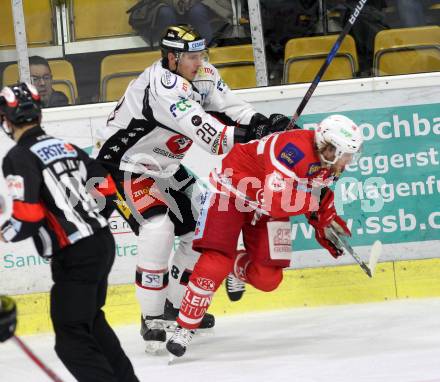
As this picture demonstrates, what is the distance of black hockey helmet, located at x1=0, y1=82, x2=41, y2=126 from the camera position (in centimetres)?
310

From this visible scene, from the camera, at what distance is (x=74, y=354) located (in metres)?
3.03

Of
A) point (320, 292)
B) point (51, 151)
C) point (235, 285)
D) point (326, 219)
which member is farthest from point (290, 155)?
point (320, 292)

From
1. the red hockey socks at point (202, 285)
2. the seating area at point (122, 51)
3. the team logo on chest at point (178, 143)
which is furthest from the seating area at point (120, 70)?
the red hockey socks at point (202, 285)

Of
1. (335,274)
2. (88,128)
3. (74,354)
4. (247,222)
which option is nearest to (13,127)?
(74,354)

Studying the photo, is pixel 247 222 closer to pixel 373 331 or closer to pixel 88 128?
pixel 373 331

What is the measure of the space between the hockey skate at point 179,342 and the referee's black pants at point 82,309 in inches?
37.0

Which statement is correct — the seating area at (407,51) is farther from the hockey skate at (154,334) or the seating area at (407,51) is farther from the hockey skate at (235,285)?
the hockey skate at (154,334)

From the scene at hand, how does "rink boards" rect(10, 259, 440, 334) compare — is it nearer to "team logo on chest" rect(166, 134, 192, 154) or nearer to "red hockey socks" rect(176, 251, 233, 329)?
"team logo on chest" rect(166, 134, 192, 154)

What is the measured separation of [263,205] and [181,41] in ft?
2.59

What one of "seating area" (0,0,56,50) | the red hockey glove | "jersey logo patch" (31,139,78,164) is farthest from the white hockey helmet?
"seating area" (0,0,56,50)

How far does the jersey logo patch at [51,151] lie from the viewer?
304 centimetres

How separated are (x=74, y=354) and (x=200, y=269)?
1.12 meters

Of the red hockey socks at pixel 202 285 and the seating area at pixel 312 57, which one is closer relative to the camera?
the red hockey socks at pixel 202 285

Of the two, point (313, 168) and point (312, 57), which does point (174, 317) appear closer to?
point (313, 168)
